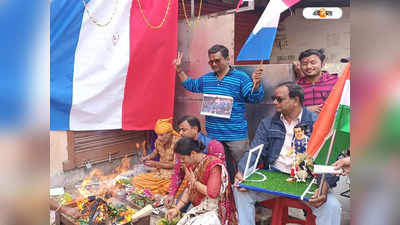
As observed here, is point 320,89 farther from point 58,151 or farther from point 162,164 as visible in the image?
point 58,151

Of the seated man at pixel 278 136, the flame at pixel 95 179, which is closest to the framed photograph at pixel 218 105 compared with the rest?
the seated man at pixel 278 136

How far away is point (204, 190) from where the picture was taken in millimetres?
2920

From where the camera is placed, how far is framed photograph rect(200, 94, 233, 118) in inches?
153

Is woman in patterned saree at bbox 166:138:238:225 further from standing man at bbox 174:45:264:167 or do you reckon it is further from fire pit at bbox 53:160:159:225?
standing man at bbox 174:45:264:167

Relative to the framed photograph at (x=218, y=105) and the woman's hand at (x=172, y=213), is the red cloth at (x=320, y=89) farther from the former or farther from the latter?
the woman's hand at (x=172, y=213)

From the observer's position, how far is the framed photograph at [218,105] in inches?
153

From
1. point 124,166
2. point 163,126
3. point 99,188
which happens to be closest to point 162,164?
point 163,126

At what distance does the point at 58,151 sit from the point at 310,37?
17.5 ft

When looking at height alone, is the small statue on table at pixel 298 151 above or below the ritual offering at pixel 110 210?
above

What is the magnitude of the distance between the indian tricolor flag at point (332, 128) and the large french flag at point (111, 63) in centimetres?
295

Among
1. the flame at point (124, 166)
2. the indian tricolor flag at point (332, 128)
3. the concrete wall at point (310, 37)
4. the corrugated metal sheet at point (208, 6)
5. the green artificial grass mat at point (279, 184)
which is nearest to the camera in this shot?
the indian tricolor flag at point (332, 128)

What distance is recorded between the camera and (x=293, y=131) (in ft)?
10.2

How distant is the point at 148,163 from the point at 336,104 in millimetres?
3109

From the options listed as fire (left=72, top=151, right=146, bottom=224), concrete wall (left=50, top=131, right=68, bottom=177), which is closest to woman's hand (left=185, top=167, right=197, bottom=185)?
fire (left=72, top=151, right=146, bottom=224)
